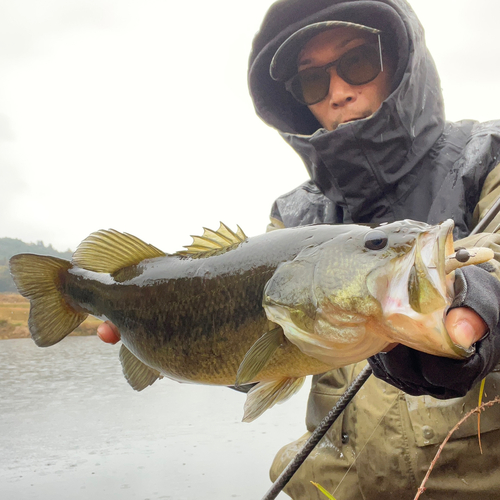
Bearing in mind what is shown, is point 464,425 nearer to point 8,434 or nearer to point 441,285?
point 441,285

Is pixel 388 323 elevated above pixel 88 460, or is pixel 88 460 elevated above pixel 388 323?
pixel 388 323

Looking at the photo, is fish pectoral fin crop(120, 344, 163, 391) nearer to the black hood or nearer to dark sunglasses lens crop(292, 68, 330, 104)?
the black hood

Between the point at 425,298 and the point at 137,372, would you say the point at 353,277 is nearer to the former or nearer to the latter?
the point at 425,298

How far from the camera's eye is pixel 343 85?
92.4 inches

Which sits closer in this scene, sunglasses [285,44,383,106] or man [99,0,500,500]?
man [99,0,500,500]

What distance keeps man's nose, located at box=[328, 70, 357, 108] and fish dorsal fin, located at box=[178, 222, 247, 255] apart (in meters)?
1.29

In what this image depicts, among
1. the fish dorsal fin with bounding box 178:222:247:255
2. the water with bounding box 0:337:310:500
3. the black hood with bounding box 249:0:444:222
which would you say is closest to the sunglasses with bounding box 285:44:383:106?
the black hood with bounding box 249:0:444:222

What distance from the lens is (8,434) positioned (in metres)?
3.61

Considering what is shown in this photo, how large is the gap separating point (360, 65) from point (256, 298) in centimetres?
169

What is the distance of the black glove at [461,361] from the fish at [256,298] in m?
0.05

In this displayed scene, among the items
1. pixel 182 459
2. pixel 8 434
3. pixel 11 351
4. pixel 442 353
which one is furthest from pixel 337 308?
pixel 11 351

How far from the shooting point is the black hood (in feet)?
7.07

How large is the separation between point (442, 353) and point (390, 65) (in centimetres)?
203

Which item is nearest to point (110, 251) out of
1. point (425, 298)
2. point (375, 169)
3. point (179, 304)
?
point (179, 304)
